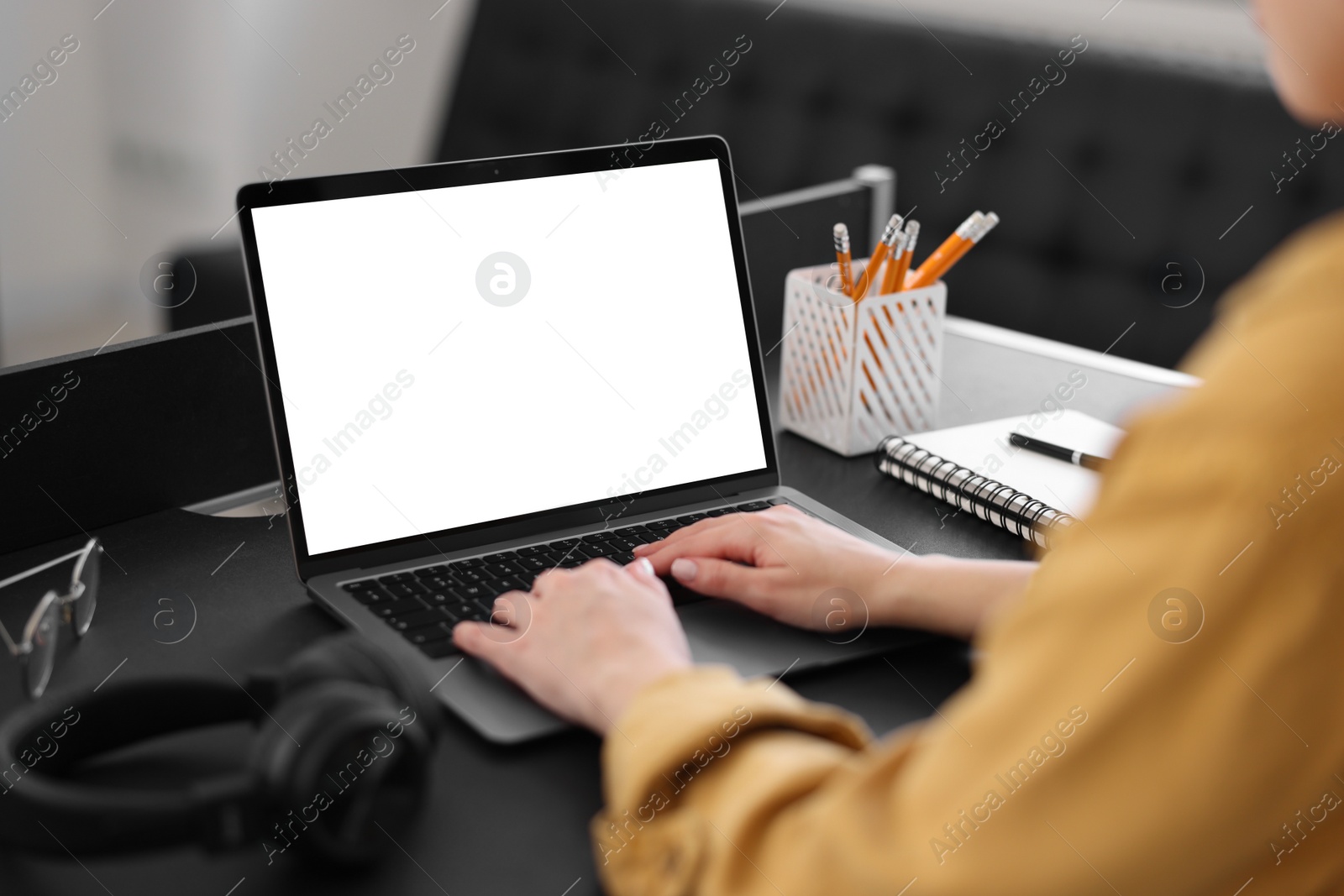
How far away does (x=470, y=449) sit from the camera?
32.7 inches

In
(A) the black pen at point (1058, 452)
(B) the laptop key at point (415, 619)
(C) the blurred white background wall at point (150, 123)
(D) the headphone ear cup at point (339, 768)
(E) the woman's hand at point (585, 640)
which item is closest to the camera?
(D) the headphone ear cup at point (339, 768)

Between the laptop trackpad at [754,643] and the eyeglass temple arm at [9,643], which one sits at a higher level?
the laptop trackpad at [754,643]

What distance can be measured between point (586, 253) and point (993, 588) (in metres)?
0.38

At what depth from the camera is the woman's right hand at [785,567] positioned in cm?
74

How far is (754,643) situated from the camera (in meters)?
0.72

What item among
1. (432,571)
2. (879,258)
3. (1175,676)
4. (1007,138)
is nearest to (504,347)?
(432,571)

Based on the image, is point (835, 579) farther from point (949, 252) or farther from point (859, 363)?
point (949, 252)

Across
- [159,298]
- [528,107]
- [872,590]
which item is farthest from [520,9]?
[872,590]


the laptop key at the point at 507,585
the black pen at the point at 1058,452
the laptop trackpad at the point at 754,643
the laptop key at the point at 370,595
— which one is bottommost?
the laptop key at the point at 370,595

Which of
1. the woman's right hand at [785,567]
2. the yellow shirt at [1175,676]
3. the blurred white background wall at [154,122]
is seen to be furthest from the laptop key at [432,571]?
the blurred white background wall at [154,122]

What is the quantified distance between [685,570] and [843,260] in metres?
0.43

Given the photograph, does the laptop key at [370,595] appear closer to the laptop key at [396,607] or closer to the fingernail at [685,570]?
the laptop key at [396,607]

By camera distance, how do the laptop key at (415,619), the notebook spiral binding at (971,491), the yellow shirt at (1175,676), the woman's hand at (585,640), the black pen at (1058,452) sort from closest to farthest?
the yellow shirt at (1175,676), the woman's hand at (585,640), the laptop key at (415,619), the notebook spiral binding at (971,491), the black pen at (1058,452)

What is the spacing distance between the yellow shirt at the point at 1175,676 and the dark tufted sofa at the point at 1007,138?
0.99 metres
